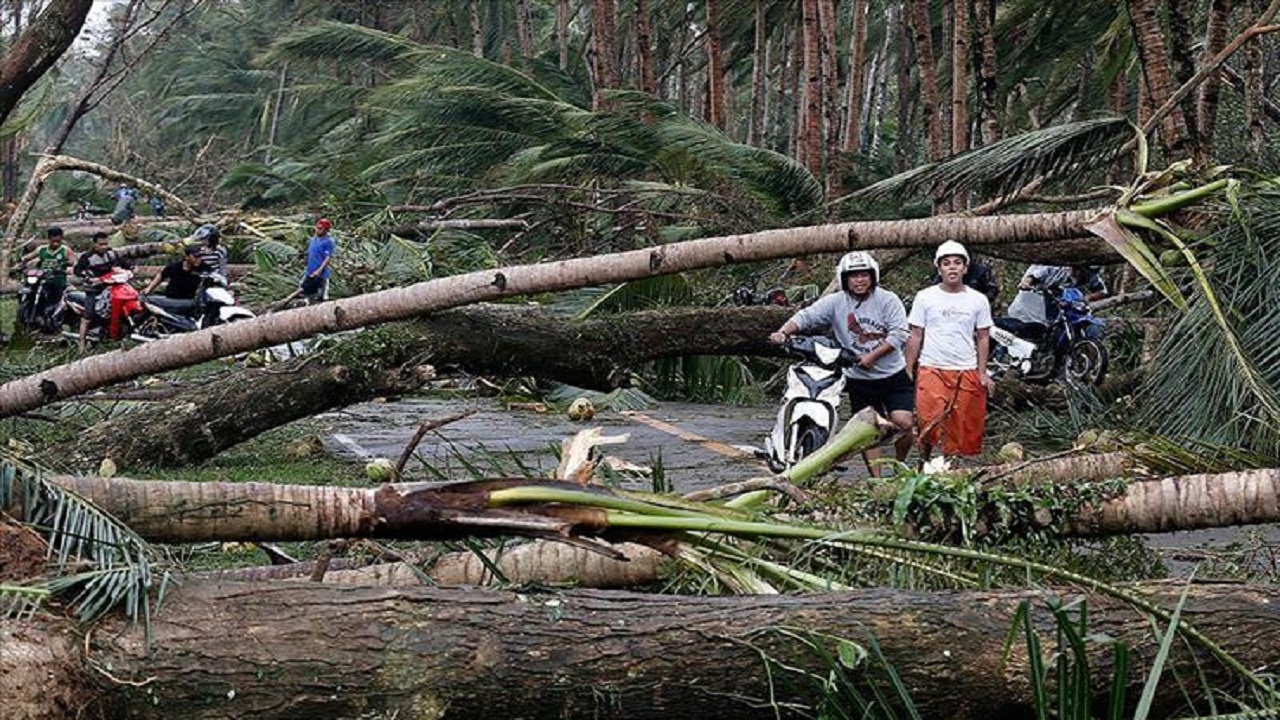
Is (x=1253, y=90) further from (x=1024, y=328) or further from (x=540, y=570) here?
(x=540, y=570)

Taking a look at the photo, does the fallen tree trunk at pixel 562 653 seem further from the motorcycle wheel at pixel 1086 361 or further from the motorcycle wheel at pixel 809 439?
the motorcycle wheel at pixel 1086 361

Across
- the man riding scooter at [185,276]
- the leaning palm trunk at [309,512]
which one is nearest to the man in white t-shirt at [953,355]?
the leaning palm trunk at [309,512]

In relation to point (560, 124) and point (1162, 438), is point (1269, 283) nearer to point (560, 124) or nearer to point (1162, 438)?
point (1162, 438)

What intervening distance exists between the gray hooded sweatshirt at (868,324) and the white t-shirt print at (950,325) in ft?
0.39

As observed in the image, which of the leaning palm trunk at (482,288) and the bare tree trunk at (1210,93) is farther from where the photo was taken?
the bare tree trunk at (1210,93)

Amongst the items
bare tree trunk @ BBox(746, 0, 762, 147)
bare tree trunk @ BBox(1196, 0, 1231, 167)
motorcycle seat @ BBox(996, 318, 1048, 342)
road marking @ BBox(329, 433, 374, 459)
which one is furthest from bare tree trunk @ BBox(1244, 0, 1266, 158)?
bare tree trunk @ BBox(746, 0, 762, 147)

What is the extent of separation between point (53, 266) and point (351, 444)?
33.9 ft

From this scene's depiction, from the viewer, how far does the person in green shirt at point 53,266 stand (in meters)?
19.9

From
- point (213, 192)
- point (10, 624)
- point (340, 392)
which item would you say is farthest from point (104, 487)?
point (213, 192)

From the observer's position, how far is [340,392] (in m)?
9.28

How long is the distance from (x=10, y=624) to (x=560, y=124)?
12.7 m

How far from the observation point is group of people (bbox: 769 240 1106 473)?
8.47m

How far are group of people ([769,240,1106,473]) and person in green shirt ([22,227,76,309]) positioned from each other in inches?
542

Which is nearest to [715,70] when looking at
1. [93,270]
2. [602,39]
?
[602,39]
